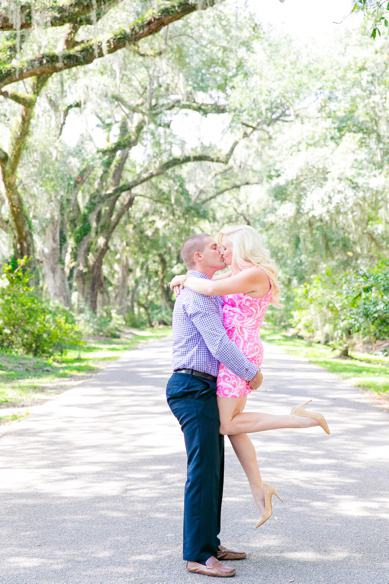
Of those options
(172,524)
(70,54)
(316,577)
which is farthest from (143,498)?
(70,54)

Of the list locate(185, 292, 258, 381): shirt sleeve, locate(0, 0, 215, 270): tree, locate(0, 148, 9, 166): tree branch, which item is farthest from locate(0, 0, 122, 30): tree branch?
locate(185, 292, 258, 381): shirt sleeve

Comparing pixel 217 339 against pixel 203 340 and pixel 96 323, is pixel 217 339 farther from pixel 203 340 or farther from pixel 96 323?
pixel 96 323

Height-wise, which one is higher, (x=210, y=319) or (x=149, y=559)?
(x=210, y=319)

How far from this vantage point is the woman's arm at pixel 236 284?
13.0 feet

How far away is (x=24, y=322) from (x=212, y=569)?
1312 centimetres

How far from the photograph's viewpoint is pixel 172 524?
4.60 meters

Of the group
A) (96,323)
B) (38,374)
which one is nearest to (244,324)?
(38,374)

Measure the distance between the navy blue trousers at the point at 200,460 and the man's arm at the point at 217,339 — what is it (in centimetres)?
20

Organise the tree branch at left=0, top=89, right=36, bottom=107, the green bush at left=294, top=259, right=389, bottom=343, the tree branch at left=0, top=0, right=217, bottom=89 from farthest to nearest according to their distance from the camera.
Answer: the tree branch at left=0, top=89, right=36, bottom=107 → the green bush at left=294, top=259, right=389, bottom=343 → the tree branch at left=0, top=0, right=217, bottom=89

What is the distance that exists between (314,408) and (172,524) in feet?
18.0

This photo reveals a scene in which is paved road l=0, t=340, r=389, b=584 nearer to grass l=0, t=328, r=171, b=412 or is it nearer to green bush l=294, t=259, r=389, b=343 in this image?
grass l=0, t=328, r=171, b=412

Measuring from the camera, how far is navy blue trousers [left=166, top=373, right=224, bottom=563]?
3834 mm

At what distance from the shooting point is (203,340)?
4.02 meters

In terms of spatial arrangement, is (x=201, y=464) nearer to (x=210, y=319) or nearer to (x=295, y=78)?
(x=210, y=319)
